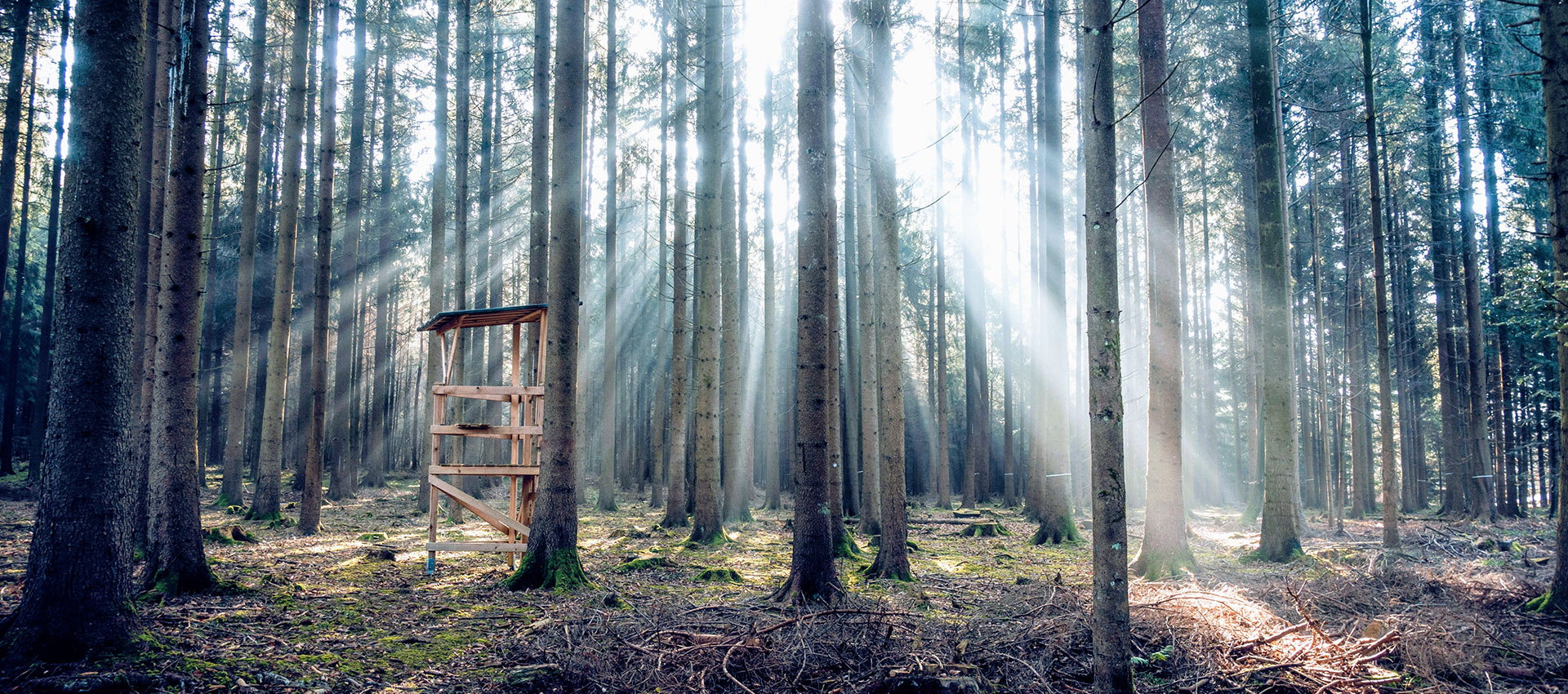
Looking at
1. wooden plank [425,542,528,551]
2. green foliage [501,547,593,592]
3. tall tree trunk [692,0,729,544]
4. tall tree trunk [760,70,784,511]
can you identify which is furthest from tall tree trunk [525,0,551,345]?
tall tree trunk [760,70,784,511]

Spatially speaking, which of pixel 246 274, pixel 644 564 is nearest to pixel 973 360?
pixel 644 564

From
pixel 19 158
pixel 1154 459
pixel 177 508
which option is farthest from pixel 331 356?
pixel 1154 459

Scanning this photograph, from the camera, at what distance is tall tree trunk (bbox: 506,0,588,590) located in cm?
782

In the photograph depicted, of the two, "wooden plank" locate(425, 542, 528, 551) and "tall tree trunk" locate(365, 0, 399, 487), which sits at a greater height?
"tall tree trunk" locate(365, 0, 399, 487)

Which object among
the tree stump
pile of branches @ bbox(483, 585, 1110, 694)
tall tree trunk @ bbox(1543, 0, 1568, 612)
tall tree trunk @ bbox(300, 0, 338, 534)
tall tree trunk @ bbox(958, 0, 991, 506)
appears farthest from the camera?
tall tree trunk @ bbox(958, 0, 991, 506)

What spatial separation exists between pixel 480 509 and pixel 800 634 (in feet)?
17.6

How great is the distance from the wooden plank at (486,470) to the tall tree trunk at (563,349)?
0.67 meters

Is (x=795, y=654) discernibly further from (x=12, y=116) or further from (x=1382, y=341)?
(x=12, y=116)

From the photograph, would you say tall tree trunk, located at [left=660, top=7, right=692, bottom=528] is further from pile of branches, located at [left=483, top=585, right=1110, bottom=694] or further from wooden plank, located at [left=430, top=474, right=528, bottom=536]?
pile of branches, located at [left=483, top=585, right=1110, bottom=694]

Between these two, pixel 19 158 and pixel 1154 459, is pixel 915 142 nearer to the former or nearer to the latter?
pixel 1154 459

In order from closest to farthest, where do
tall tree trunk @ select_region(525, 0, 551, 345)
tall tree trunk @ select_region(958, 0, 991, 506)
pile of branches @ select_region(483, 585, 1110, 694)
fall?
pile of branches @ select_region(483, 585, 1110, 694) < tall tree trunk @ select_region(525, 0, 551, 345) < tall tree trunk @ select_region(958, 0, 991, 506)

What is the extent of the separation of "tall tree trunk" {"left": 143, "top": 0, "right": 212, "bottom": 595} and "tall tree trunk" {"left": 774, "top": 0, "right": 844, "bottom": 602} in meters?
5.54

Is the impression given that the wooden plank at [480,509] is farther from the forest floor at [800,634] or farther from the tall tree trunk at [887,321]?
the tall tree trunk at [887,321]

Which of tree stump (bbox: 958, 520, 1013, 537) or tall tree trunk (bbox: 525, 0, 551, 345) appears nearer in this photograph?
tall tree trunk (bbox: 525, 0, 551, 345)
